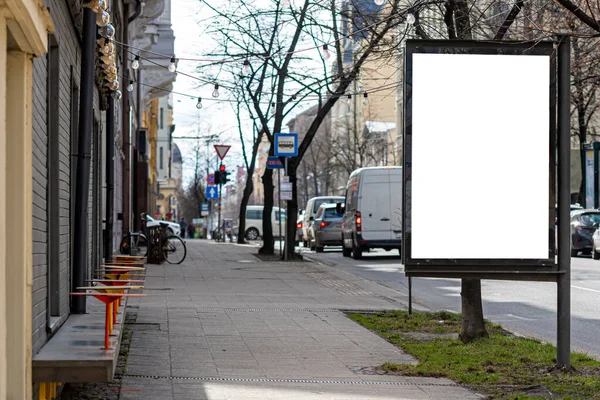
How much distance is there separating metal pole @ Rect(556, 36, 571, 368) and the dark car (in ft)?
76.3

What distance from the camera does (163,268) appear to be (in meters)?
23.0

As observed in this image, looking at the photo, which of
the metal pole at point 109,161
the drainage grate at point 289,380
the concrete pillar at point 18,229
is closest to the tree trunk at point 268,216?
the metal pole at point 109,161

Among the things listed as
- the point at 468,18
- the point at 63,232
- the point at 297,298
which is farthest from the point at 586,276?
the point at 63,232

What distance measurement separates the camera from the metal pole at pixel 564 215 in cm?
849

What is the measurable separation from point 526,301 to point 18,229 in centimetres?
1154

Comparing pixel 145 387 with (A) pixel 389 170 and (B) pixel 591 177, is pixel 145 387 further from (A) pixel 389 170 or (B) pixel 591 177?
(B) pixel 591 177

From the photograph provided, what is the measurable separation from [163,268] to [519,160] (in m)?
15.3

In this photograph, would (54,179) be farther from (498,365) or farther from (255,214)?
(255,214)

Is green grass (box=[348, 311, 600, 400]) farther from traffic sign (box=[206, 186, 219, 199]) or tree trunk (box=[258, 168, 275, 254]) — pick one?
traffic sign (box=[206, 186, 219, 199])

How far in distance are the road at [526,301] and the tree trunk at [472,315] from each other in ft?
3.66

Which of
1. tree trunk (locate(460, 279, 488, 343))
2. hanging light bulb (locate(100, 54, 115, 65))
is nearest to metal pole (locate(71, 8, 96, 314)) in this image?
hanging light bulb (locate(100, 54, 115, 65))

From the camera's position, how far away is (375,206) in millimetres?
29125

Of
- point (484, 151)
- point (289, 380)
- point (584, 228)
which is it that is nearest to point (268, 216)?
point (584, 228)

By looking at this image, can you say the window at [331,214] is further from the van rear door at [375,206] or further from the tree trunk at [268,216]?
the van rear door at [375,206]
